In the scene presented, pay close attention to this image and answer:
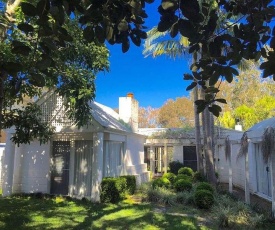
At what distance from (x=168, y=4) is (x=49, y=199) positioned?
11839 millimetres

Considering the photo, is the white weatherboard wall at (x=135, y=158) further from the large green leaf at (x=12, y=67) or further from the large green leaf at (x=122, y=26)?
the large green leaf at (x=12, y=67)

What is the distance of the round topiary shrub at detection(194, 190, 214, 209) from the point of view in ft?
33.0

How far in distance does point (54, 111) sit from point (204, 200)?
745cm

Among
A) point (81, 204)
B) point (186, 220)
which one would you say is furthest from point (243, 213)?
point (81, 204)

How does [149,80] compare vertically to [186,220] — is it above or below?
above

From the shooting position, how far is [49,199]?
11.9m

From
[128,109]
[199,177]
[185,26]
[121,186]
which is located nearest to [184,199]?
[121,186]

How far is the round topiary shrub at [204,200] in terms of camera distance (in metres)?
10.1

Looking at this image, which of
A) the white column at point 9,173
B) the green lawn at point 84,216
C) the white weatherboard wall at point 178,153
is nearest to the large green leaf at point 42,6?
the green lawn at point 84,216

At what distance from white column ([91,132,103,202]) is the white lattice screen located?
1557 mm

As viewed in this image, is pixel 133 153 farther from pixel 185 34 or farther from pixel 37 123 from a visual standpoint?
pixel 185 34

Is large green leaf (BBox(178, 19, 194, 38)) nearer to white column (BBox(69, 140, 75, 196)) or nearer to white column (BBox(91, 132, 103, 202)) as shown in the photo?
white column (BBox(91, 132, 103, 202))

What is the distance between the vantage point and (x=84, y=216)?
9.04m

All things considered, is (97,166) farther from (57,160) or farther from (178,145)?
(178,145)
